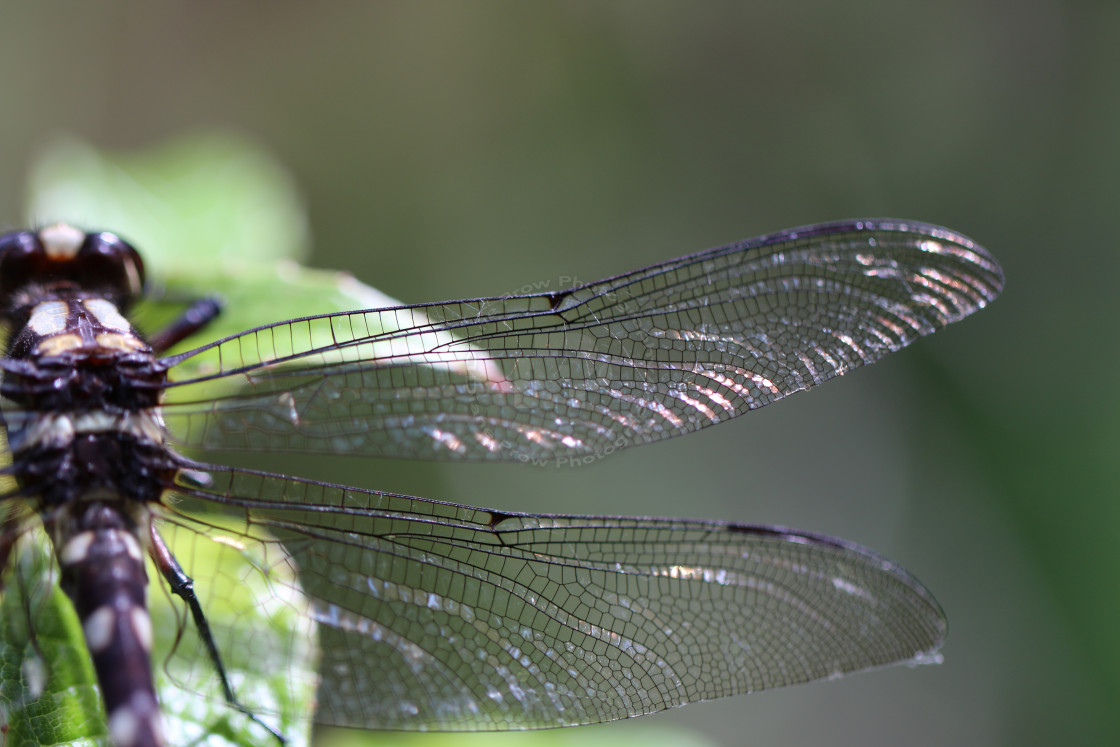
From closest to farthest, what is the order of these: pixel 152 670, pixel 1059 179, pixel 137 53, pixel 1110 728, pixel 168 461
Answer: pixel 152 670
pixel 168 461
pixel 1110 728
pixel 1059 179
pixel 137 53

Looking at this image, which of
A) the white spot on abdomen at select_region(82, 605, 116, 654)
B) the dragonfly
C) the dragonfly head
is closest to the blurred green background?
the dragonfly head

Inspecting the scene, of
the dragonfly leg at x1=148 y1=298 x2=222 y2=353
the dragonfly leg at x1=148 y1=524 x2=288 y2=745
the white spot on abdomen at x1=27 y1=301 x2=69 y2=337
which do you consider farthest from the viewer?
the dragonfly leg at x1=148 y1=298 x2=222 y2=353

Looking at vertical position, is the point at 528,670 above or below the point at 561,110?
below

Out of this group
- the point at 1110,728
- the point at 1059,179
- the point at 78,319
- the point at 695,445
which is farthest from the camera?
the point at 695,445

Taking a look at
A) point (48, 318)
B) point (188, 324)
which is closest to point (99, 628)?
point (48, 318)

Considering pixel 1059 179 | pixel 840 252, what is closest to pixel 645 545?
pixel 840 252

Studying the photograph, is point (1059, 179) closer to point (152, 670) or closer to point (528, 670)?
point (528, 670)

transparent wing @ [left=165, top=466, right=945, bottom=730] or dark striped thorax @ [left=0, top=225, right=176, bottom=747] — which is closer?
dark striped thorax @ [left=0, top=225, right=176, bottom=747]

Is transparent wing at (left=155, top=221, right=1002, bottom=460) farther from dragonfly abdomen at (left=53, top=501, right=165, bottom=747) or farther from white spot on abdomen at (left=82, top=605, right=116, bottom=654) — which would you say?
white spot on abdomen at (left=82, top=605, right=116, bottom=654)

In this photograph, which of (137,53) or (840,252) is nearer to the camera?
(840,252)
